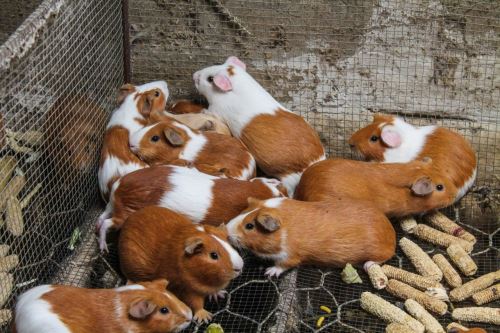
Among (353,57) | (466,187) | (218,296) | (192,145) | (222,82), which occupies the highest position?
(353,57)

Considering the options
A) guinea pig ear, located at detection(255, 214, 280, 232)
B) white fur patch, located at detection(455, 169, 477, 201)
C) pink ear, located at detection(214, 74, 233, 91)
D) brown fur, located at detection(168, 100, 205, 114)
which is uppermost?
pink ear, located at detection(214, 74, 233, 91)

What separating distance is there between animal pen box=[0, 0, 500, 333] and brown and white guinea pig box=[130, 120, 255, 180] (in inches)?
14.8

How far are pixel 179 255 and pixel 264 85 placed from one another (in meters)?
1.90

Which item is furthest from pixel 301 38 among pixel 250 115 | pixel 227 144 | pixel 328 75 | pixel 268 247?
pixel 268 247

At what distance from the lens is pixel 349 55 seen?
509 cm

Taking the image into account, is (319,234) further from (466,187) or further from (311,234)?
(466,187)

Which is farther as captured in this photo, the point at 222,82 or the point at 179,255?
the point at 222,82

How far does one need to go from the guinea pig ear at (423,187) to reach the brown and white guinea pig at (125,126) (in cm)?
166

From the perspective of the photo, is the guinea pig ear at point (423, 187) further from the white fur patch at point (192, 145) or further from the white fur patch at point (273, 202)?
the white fur patch at point (192, 145)

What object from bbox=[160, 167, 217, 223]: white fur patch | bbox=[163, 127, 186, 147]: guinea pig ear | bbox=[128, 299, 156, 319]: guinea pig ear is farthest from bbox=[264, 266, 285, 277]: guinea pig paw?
bbox=[163, 127, 186, 147]: guinea pig ear

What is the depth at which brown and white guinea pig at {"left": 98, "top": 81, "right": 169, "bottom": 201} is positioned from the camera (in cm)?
454

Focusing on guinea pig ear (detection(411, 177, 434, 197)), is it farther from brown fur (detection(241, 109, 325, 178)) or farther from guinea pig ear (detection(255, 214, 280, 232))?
guinea pig ear (detection(255, 214, 280, 232))

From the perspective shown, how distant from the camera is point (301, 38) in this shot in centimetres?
507

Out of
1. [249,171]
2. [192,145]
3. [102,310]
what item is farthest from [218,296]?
[192,145]
